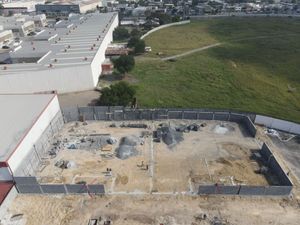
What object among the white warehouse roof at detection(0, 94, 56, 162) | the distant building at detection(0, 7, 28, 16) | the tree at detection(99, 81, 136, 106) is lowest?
the distant building at detection(0, 7, 28, 16)

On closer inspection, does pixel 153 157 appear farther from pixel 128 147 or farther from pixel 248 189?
pixel 248 189

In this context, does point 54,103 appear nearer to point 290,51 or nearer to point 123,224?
point 123,224

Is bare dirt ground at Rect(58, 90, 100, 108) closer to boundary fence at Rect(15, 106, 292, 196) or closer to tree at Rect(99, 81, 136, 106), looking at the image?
tree at Rect(99, 81, 136, 106)

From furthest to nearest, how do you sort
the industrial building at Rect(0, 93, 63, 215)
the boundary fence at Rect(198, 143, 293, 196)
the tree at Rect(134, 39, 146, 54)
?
the tree at Rect(134, 39, 146, 54), the industrial building at Rect(0, 93, 63, 215), the boundary fence at Rect(198, 143, 293, 196)

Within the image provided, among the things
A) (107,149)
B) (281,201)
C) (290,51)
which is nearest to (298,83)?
(290,51)

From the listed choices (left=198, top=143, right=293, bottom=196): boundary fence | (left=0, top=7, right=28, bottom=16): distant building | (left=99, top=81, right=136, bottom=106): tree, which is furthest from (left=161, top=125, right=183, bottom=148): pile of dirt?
(left=0, top=7, right=28, bottom=16): distant building

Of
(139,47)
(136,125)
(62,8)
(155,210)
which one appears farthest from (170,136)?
(62,8)
